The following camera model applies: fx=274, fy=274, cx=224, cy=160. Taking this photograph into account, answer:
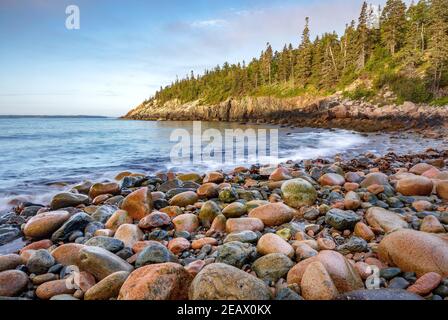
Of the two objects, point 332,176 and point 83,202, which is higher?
point 332,176

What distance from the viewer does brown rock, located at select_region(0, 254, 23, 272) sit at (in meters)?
3.26

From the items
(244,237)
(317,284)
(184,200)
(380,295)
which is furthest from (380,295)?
(184,200)

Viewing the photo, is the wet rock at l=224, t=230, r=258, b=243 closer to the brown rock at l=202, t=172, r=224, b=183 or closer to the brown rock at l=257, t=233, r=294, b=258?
the brown rock at l=257, t=233, r=294, b=258

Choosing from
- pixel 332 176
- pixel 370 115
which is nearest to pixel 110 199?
pixel 332 176

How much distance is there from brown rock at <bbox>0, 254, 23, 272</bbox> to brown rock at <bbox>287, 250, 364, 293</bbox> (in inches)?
126

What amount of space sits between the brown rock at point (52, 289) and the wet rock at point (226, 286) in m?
1.33

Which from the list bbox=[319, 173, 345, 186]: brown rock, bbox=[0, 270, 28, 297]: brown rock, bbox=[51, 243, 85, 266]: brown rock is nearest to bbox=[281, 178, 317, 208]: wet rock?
bbox=[319, 173, 345, 186]: brown rock

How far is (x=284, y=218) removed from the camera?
175 inches

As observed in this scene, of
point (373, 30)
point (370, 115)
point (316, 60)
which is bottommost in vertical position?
point (370, 115)

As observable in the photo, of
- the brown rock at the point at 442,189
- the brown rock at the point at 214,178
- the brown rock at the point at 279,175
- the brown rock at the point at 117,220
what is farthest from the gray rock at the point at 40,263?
the brown rock at the point at 442,189

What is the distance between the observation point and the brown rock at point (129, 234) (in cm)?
399
